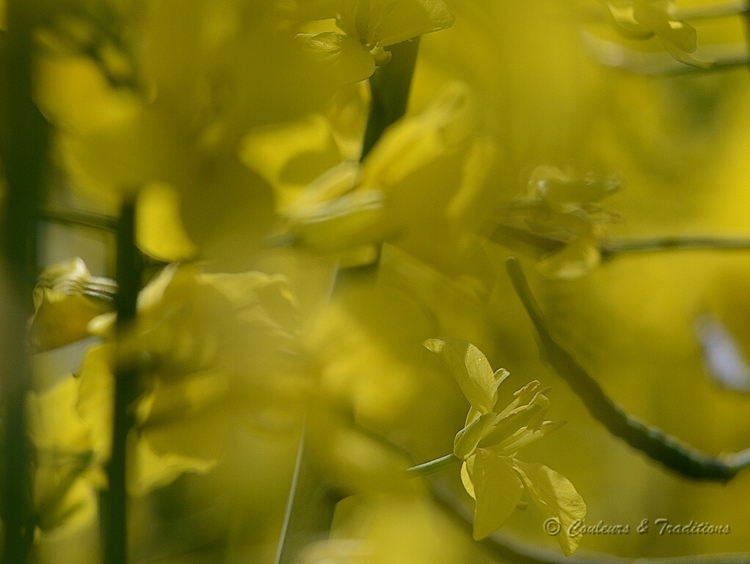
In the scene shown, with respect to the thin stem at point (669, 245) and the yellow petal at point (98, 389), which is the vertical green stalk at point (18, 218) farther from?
the thin stem at point (669, 245)

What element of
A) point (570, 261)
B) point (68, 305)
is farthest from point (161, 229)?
point (570, 261)

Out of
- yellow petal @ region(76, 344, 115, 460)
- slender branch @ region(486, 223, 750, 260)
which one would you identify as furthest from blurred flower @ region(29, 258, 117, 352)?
slender branch @ region(486, 223, 750, 260)

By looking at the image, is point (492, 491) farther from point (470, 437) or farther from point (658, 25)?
point (658, 25)

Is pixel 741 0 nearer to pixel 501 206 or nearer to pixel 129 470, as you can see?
pixel 501 206

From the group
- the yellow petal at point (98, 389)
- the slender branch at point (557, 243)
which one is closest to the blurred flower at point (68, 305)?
the yellow petal at point (98, 389)

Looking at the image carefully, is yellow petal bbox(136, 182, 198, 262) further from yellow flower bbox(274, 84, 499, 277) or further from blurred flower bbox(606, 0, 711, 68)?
blurred flower bbox(606, 0, 711, 68)

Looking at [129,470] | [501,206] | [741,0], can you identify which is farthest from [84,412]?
[741,0]
